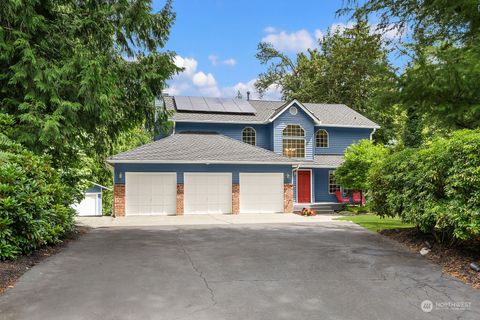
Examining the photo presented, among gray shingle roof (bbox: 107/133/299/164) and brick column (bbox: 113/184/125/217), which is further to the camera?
gray shingle roof (bbox: 107/133/299/164)

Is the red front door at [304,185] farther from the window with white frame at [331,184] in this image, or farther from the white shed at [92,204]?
the white shed at [92,204]

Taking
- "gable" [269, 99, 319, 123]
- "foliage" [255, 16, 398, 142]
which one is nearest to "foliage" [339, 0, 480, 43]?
"gable" [269, 99, 319, 123]

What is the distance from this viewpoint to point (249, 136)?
24.6 m

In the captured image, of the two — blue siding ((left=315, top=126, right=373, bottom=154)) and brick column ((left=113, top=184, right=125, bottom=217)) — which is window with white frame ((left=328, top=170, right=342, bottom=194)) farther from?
brick column ((left=113, top=184, right=125, bottom=217))

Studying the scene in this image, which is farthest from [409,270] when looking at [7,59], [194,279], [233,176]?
[233,176]

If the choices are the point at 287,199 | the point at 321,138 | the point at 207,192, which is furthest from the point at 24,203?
the point at 321,138

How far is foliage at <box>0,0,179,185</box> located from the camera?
8.58 metres

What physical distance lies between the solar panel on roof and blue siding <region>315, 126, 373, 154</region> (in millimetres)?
5089

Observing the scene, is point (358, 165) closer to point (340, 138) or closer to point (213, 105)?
point (340, 138)

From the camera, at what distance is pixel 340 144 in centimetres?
2562

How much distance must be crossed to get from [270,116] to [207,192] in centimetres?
766

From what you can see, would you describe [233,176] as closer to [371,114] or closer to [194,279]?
[194,279]

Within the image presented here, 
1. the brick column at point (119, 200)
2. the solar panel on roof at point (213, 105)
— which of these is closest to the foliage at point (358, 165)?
the solar panel on roof at point (213, 105)

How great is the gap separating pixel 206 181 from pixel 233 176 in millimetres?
1378
